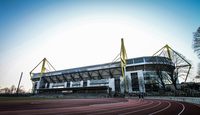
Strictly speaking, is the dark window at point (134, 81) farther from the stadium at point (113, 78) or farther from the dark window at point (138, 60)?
the dark window at point (138, 60)

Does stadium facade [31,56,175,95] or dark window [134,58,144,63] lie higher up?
dark window [134,58,144,63]

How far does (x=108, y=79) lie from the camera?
71562mm

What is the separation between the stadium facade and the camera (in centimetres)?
6093

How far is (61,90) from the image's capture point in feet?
291

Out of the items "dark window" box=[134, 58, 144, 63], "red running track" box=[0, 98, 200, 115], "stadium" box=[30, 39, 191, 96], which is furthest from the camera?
"dark window" box=[134, 58, 144, 63]

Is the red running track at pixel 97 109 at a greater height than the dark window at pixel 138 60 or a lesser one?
lesser

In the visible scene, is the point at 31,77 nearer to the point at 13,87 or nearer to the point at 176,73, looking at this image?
the point at 13,87

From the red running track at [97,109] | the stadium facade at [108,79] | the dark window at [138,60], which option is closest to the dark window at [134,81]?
the stadium facade at [108,79]

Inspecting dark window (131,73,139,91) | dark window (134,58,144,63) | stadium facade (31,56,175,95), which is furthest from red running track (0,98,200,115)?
dark window (134,58,144,63)

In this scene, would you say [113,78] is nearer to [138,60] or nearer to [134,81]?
[134,81]

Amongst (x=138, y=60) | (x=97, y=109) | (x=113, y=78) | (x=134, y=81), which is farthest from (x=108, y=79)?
(x=97, y=109)

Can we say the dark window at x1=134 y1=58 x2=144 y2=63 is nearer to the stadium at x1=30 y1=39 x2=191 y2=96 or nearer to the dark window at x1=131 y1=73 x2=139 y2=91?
the stadium at x1=30 y1=39 x2=191 y2=96

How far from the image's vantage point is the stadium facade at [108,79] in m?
60.9

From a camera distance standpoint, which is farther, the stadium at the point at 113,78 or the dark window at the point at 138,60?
the dark window at the point at 138,60
